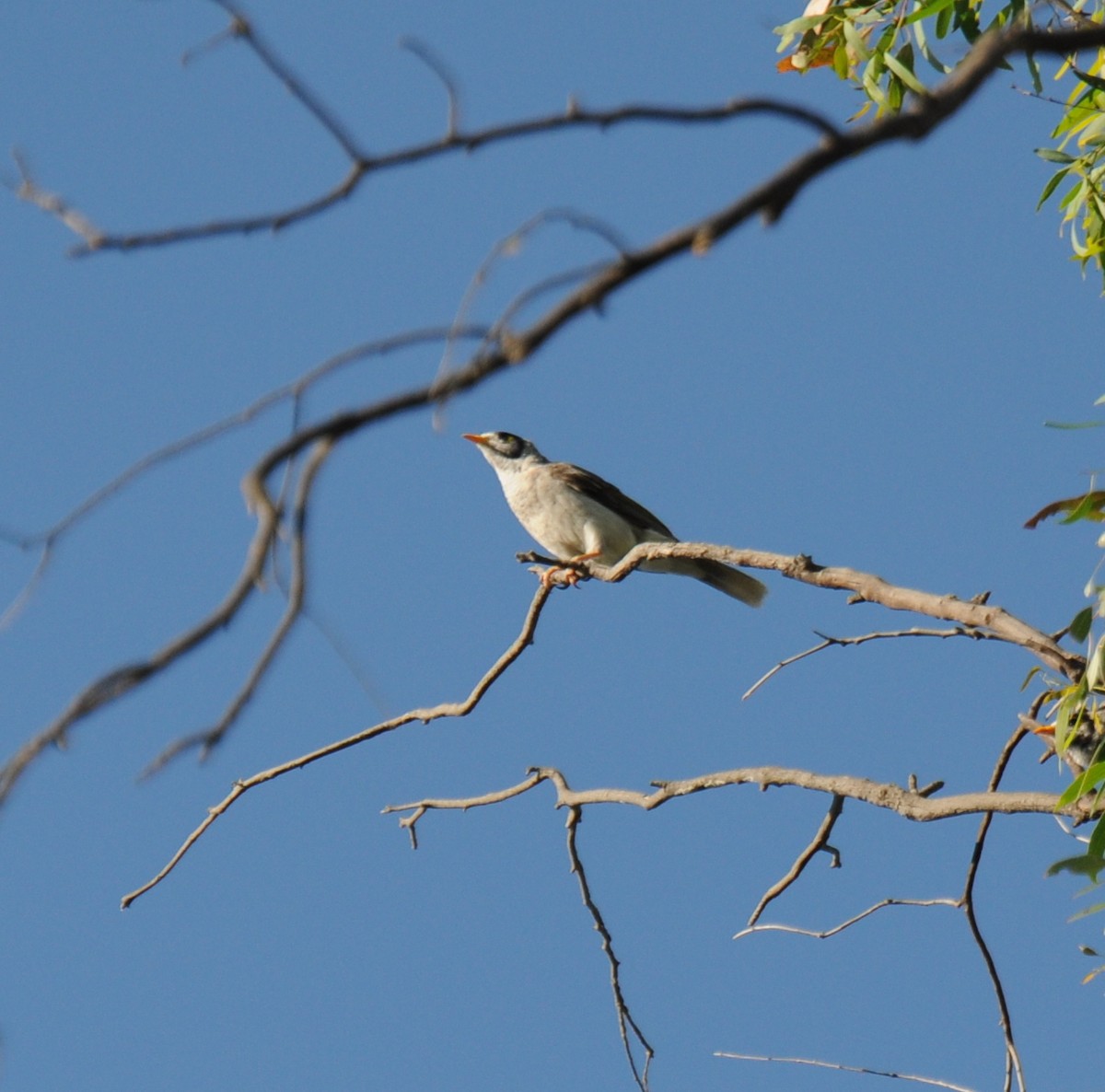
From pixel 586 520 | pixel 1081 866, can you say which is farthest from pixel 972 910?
pixel 586 520

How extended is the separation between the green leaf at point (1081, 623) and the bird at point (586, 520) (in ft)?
12.2

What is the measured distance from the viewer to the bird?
7.29m

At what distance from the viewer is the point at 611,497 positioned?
7840 millimetres

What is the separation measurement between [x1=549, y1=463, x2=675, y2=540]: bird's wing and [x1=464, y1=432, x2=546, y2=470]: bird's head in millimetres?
516

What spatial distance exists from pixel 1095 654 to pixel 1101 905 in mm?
772

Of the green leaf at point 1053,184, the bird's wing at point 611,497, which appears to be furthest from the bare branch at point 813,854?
the bird's wing at point 611,497

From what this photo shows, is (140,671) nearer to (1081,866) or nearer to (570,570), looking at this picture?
(1081,866)

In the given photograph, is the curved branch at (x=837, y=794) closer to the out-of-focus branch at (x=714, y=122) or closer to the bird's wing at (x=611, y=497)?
the out-of-focus branch at (x=714, y=122)

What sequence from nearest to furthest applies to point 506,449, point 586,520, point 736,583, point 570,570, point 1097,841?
point 1097,841, point 570,570, point 736,583, point 586,520, point 506,449

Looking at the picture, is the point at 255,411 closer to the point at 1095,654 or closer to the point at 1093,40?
the point at 1093,40

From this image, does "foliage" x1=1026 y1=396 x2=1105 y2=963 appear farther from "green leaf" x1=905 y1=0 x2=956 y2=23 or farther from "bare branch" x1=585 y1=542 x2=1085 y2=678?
"green leaf" x1=905 y1=0 x2=956 y2=23

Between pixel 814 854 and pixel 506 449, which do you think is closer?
pixel 814 854

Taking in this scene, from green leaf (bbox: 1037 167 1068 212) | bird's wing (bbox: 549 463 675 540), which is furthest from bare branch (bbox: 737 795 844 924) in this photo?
bird's wing (bbox: 549 463 675 540)

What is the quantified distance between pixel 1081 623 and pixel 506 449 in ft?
17.3
